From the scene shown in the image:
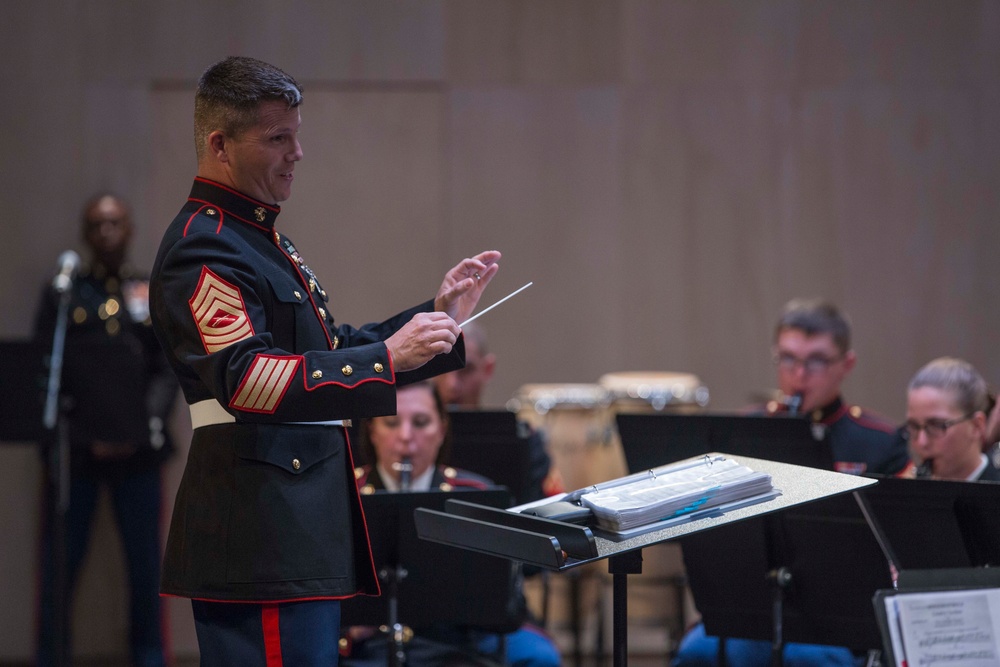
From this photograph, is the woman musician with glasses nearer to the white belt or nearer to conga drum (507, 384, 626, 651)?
conga drum (507, 384, 626, 651)

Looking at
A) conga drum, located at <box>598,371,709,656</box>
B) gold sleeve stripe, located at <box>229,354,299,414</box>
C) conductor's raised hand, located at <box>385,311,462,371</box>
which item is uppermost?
conductor's raised hand, located at <box>385,311,462,371</box>

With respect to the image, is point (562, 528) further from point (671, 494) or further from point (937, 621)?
point (937, 621)

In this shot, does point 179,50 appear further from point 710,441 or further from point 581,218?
point 710,441

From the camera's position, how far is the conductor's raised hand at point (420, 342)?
5.90 feet

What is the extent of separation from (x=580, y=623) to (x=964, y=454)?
197 cm

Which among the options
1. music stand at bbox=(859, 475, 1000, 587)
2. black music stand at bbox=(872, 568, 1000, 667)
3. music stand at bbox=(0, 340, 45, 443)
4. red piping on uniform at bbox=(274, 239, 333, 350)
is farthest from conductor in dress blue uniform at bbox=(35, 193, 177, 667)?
black music stand at bbox=(872, 568, 1000, 667)

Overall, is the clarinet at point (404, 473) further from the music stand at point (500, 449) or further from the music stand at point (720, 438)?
the music stand at point (720, 438)

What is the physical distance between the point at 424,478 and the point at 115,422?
166 centimetres

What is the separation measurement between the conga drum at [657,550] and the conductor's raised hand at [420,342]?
106 inches

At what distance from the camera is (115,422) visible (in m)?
4.51

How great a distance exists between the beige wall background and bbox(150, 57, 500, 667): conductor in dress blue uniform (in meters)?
3.14

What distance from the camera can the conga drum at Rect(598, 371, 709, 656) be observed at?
450 cm

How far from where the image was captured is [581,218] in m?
5.08

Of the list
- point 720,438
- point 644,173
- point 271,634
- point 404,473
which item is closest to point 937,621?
point 271,634
